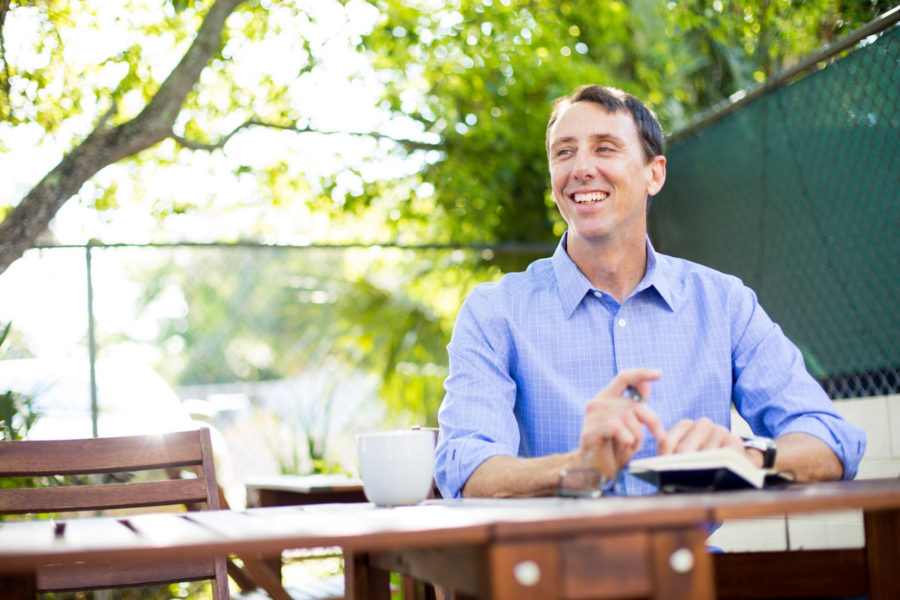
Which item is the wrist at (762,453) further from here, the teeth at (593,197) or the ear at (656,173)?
the ear at (656,173)

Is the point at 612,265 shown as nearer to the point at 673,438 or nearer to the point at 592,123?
the point at 592,123

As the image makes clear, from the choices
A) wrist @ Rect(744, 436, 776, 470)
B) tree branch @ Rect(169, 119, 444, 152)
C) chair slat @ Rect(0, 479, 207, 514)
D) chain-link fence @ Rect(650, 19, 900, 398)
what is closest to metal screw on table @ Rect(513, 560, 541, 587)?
wrist @ Rect(744, 436, 776, 470)

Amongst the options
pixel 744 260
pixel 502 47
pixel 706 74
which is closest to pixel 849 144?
pixel 744 260

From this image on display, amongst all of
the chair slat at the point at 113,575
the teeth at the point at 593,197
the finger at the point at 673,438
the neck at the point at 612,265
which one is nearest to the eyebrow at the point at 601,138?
the teeth at the point at 593,197

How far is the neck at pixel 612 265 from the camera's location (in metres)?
2.14

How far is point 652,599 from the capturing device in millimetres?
963

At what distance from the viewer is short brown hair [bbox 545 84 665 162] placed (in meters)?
2.16

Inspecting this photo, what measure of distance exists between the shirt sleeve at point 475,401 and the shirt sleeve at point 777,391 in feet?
1.54

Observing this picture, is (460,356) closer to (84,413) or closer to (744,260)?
(744,260)

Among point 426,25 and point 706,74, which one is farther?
point 706,74

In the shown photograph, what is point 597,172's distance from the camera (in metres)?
2.16

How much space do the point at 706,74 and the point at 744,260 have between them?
2586mm

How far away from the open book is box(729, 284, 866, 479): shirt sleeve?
0.36 m

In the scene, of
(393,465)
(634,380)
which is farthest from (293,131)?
(634,380)
